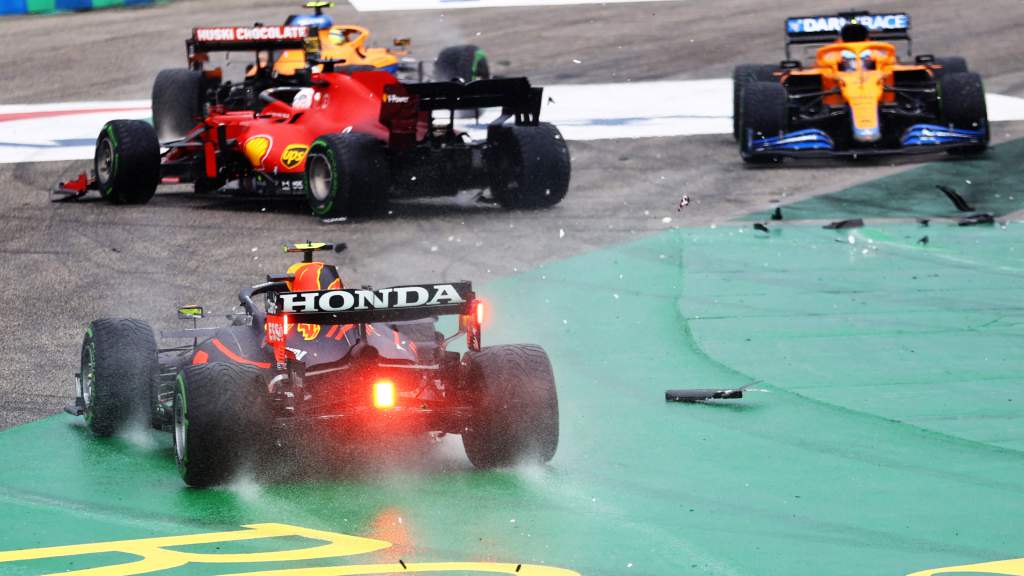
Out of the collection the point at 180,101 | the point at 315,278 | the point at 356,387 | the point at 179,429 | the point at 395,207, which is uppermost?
the point at 315,278

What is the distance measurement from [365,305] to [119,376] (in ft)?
6.02

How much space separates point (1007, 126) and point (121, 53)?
16.7m

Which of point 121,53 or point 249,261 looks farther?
point 121,53

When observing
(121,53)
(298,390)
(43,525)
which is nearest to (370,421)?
(298,390)

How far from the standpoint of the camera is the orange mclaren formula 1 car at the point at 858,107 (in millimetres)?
20844

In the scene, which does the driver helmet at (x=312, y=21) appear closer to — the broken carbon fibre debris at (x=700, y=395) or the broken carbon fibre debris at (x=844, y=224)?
the broken carbon fibre debris at (x=844, y=224)

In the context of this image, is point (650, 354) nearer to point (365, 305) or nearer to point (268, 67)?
point (365, 305)

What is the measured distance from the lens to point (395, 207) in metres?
19.4

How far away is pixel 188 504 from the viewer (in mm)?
8875

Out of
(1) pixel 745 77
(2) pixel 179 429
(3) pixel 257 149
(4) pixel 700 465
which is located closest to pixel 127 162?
(3) pixel 257 149

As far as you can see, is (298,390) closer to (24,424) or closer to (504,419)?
(504,419)

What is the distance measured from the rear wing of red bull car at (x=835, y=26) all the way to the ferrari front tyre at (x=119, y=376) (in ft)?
44.8

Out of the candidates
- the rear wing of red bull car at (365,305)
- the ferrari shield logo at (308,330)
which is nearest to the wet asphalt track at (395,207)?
the ferrari shield logo at (308,330)

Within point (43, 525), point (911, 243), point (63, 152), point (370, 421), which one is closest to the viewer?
point (43, 525)
